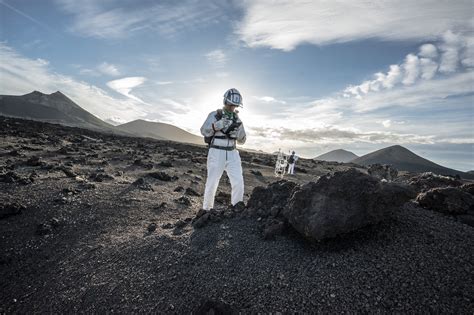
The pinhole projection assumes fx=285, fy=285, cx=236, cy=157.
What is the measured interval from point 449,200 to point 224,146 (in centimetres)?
437

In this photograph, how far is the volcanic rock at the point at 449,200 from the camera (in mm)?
→ 4402

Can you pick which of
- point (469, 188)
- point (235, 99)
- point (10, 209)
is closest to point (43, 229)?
point (10, 209)

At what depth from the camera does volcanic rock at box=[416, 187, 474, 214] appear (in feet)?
14.4

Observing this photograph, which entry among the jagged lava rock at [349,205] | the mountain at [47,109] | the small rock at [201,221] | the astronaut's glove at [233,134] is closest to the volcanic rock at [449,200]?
the jagged lava rock at [349,205]

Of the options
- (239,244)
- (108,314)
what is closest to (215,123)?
(239,244)

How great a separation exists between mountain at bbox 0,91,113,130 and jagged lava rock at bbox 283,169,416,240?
143 m

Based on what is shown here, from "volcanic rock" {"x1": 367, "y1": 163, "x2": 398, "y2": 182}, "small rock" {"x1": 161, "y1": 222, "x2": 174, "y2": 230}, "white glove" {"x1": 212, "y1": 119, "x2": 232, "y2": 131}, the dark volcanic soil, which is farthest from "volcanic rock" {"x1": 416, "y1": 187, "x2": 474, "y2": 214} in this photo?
"volcanic rock" {"x1": 367, "y1": 163, "x2": 398, "y2": 182}

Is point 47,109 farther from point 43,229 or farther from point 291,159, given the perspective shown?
point 43,229

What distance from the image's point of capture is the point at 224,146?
6727mm

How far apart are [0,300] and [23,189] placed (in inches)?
172

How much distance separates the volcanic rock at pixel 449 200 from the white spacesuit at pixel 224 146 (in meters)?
3.68

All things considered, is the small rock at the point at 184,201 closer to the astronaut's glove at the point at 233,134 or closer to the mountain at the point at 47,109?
the astronaut's glove at the point at 233,134

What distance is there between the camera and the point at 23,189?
761cm

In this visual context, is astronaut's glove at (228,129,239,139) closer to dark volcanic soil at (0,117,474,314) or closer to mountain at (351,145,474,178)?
dark volcanic soil at (0,117,474,314)
